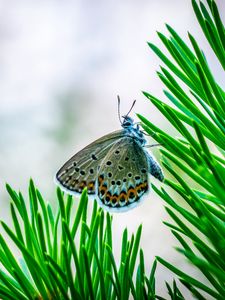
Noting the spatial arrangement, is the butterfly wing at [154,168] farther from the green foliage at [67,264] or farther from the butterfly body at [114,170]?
the green foliage at [67,264]

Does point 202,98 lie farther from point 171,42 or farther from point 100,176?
point 100,176

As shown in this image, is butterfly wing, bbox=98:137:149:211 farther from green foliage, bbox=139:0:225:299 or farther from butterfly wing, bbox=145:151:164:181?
green foliage, bbox=139:0:225:299

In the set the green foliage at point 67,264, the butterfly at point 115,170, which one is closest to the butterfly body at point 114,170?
the butterfly at point 115,170

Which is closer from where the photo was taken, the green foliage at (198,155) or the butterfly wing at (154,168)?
the green foliage at (198,155)

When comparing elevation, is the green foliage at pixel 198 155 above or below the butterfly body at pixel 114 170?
below

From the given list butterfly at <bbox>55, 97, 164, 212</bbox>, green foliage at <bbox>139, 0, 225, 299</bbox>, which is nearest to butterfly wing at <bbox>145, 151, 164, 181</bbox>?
butterfly at <bbox>55, 97, 164, 212</bbox>

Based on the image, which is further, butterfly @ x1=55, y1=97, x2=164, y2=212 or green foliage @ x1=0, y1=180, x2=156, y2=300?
butterfly @ x1=55, y1=97, x2=164, y2=212

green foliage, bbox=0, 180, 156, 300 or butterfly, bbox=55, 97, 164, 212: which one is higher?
butterfly, bbox=55, 97, 164, 212

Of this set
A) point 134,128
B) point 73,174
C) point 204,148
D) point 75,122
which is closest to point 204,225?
point 204,148
